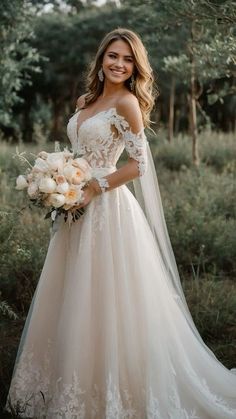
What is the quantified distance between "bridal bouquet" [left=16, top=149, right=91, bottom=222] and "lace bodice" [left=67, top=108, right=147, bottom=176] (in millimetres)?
169

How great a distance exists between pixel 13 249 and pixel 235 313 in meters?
1.94

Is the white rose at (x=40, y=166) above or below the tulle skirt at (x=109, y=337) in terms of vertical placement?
above

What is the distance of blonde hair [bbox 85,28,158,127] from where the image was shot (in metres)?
3.59

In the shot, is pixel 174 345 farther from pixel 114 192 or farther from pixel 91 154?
pixel 91 154

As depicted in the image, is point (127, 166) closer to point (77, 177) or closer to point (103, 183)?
point (103, 183)

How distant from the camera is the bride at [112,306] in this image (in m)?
3.50

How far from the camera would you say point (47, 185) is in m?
3.21

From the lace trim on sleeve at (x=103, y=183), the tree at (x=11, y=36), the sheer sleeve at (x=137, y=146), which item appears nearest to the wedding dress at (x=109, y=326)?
the sheer sleeve at (x=137, y=146)

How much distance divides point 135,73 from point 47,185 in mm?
971

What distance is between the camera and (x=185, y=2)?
5.82 m

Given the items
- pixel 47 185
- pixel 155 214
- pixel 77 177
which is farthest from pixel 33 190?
pixel 155 214

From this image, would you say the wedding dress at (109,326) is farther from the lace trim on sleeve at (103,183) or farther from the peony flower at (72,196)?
the peony flower at (72,196)

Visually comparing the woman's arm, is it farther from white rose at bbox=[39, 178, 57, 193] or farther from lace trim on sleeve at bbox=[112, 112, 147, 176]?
white rose at bbox=[39, 178, 57, 193]

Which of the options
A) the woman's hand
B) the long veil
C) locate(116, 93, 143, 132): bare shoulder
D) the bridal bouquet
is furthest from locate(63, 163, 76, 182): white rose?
the long veil
